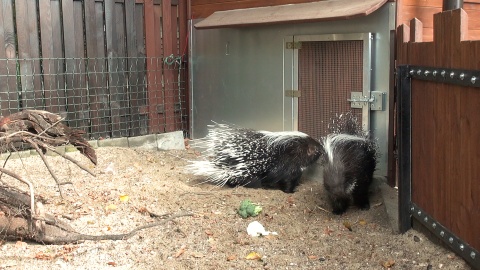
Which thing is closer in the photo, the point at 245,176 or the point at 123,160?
the point at 245,176

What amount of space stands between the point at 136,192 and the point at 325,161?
173cm

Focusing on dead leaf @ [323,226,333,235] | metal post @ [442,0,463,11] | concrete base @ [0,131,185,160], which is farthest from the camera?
concrete base @ [0,131,185,160]

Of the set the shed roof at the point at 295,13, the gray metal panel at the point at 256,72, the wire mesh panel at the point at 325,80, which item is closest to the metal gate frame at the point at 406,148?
the shed roof at the point at 295,13

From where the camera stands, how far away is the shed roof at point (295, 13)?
5145 millimetres

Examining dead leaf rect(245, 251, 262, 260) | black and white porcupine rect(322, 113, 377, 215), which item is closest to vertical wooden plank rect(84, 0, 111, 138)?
black and white porcupine rect(322, 113, 377, 215)

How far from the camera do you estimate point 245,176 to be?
5.89m

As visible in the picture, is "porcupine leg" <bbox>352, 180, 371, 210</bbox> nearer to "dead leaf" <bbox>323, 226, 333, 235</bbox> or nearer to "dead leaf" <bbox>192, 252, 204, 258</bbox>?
"dead leaf" <bbox>323, 226, 333, 235</bbox>

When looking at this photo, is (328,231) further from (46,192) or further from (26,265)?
(46,192)

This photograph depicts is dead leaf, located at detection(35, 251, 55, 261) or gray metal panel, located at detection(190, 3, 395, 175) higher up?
gray metal panel, located at detection(190, 3, 395, 175)

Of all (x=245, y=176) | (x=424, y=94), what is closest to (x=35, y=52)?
(x=245, y=176)

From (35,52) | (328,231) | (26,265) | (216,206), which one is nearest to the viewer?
(26,265)

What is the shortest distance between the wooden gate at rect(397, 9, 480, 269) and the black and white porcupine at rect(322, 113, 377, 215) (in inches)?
28.7

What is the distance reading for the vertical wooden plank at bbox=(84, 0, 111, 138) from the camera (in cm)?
721

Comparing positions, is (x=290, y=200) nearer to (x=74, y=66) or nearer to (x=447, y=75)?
(x=447, y=75)
